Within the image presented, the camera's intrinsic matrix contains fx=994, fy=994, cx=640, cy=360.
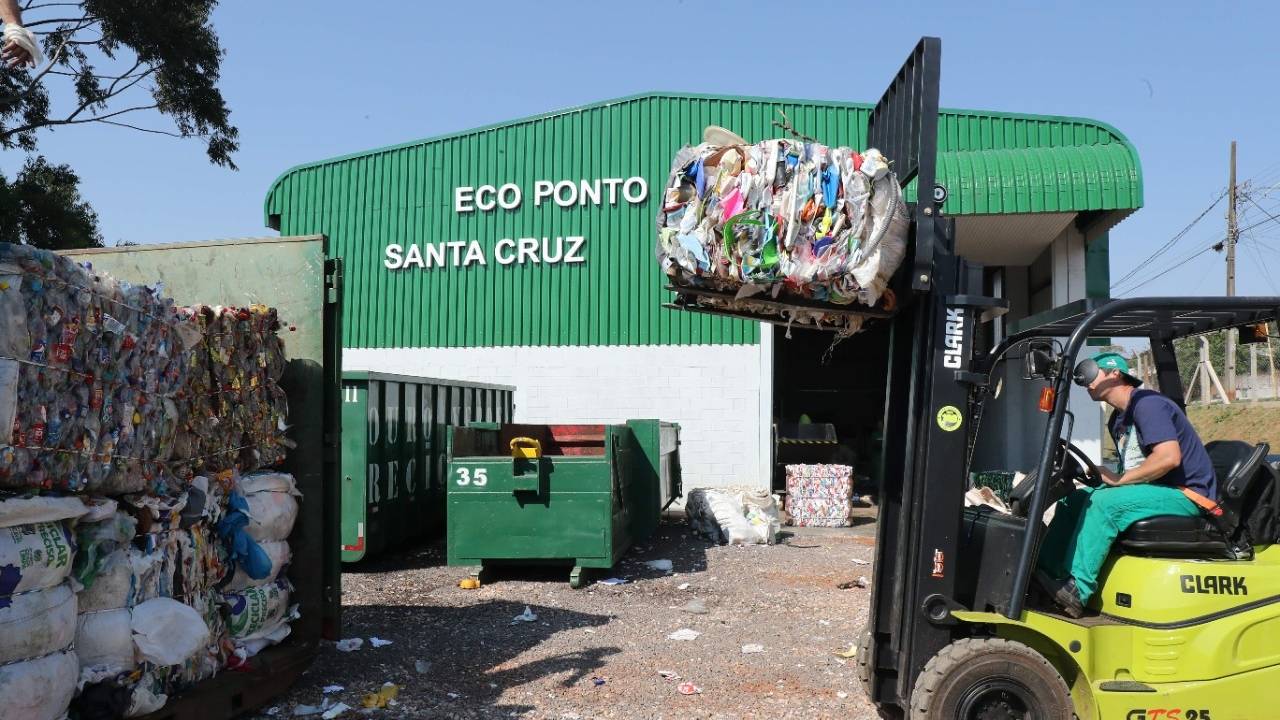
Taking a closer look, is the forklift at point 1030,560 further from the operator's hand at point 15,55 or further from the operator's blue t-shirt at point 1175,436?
the operator's hand at point 15,55

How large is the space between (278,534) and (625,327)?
1205 cm

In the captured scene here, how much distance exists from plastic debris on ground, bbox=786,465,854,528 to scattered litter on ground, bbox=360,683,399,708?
967cm

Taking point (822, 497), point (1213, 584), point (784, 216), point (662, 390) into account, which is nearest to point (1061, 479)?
point (1213, 584)

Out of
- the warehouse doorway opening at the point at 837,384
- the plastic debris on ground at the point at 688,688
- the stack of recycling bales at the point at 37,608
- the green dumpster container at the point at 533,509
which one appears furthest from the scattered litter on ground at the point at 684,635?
the warehouse doorway opening at the point at 837,384

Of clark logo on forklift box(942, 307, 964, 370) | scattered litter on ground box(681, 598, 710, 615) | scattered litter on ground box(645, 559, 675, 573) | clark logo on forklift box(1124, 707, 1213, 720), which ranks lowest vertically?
scattered litter on ground box(645, 559, 675, 573)

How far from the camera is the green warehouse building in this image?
17312 millimetres

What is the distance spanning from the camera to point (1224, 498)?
4762mm

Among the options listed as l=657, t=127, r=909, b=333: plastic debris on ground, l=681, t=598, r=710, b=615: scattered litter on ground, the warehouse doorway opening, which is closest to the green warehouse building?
the warehouse doorway opening

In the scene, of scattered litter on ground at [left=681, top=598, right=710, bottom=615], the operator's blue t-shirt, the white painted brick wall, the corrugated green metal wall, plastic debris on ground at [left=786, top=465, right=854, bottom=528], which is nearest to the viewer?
the operator's blue t-shirt

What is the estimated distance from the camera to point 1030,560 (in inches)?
181

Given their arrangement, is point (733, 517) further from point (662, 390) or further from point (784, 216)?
point (784, 216)

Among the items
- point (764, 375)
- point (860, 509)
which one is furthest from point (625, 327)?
point (860, 509)

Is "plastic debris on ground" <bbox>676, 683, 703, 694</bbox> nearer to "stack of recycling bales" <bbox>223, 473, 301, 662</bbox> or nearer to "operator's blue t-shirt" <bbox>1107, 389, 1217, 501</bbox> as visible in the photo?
"stack of recycling bales" <bbox>223, 473, 301, 662</bbox>

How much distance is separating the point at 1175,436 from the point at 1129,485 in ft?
1.00
